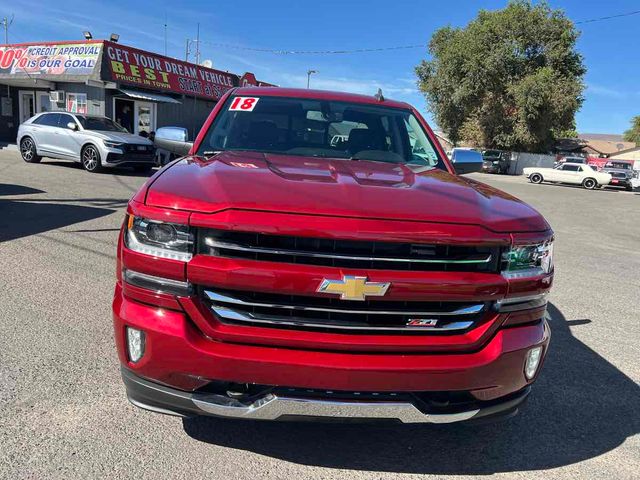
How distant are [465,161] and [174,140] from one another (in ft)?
7.55

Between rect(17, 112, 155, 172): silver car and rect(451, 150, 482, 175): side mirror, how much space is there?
40.2 feet

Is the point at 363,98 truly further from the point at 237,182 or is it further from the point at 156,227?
the point at 156,227

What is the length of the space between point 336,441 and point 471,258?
4.08ft

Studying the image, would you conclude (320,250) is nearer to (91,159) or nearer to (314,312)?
(314,312)

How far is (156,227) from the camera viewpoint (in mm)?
2168

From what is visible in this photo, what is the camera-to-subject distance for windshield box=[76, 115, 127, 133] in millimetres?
14891

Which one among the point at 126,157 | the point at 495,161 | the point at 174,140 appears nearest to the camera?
the point at 174,140

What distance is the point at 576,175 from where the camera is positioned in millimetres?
31266

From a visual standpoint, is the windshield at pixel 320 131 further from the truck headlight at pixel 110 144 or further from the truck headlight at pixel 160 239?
the truck headlight at pixel 110 144

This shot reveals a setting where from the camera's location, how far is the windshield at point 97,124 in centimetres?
1489

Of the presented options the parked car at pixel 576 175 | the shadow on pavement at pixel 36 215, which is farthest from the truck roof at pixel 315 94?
the parked car at pixel 576 175

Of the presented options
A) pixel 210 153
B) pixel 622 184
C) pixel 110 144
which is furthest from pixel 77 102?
pixel 622 184

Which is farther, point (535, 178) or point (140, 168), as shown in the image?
point (535, 178)

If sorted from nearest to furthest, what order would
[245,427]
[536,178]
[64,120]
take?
[245,427] < [64,120] < [536,178]
